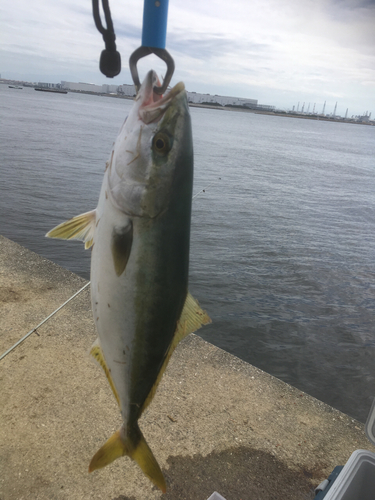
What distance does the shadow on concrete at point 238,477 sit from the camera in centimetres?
342

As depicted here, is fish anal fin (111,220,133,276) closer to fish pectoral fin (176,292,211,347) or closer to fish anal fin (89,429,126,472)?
fish pectoral fin (176,292,211,347)

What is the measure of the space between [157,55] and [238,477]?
145 inches

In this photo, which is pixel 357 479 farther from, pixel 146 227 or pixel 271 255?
pixel 271 255

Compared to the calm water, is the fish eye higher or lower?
higher

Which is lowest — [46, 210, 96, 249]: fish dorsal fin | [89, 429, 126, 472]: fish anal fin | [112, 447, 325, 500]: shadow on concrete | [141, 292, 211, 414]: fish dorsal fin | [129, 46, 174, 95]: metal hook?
[112, 447, 325, 500]: shadow on concrete

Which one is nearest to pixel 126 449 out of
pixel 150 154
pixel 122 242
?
pixel 122 242

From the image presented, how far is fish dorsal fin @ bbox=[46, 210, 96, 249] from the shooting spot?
1.57 meters

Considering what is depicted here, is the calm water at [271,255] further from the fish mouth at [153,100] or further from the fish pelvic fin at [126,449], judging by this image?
the fish mouth at [153,100]

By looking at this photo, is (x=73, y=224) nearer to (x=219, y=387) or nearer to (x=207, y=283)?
(x=219, y=387)

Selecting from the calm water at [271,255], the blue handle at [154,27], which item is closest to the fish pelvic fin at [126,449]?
the blue handle at [154,27]

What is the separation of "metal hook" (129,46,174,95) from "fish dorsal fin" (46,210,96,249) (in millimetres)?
564

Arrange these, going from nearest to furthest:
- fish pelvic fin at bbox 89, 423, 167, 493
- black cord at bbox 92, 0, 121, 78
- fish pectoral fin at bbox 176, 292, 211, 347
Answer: black cord at bbox 92, 0, 121, 78
fish pectoral fin at bbox 176, 292, 211, 347
fish pelvic fin at bbox 89, 423, 167, 493

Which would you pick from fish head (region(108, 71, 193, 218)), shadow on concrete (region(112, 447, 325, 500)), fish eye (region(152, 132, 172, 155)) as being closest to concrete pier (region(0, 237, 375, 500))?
shadow on concrete (region(112, 447, 325, 500))

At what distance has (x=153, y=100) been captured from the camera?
1.42m
